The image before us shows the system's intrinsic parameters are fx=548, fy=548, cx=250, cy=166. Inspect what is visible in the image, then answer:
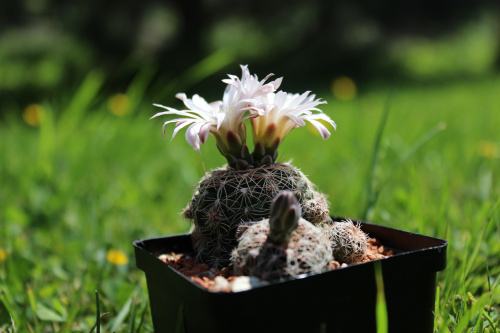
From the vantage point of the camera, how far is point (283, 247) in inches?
39.0

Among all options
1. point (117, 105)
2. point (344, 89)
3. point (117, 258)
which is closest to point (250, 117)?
point (117, 258)

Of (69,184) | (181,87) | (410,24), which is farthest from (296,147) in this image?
(410,24)

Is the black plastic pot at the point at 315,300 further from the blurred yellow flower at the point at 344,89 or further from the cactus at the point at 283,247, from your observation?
the blurred yellow flower at the point at 344,89

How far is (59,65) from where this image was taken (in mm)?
8766

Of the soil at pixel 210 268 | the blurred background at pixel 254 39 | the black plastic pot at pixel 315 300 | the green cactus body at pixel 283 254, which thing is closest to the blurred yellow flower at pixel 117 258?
the soil at pixel 210 268

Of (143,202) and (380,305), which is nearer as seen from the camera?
(380,305)

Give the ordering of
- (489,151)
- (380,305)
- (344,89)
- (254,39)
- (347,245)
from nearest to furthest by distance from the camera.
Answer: (380,305) < (347,245) < (489,151) < (344,89) < (254,39)

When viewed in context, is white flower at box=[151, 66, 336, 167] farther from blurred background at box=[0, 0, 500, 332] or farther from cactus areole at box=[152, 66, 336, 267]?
blurred background at box=[0, 0, 500, 332]

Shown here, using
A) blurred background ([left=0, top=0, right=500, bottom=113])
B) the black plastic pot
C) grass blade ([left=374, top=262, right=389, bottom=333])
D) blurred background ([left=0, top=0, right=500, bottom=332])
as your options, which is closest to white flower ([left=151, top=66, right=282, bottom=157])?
blurred background ([left=0, top=0, right=500, bottom=332])

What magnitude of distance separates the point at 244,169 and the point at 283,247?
297mm

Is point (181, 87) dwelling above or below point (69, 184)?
above

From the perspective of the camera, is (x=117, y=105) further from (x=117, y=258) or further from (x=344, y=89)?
(x=344, y=89)

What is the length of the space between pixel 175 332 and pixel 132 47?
29.6ft

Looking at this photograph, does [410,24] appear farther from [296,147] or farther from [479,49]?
[296,147]
